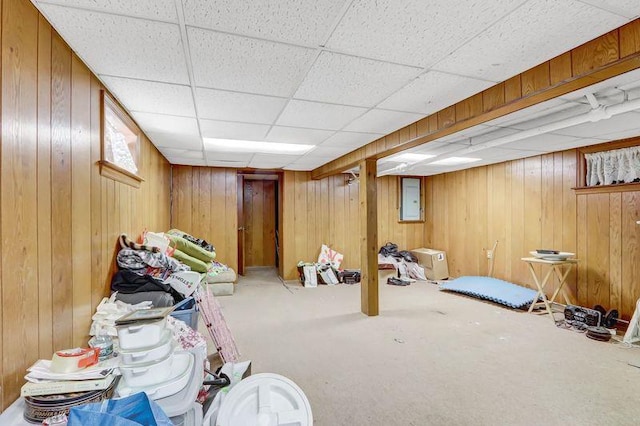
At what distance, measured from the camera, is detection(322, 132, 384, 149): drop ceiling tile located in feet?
11.2

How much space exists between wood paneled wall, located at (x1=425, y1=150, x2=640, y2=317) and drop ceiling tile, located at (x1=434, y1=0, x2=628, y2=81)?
3.12m

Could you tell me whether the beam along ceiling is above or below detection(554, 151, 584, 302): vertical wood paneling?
above

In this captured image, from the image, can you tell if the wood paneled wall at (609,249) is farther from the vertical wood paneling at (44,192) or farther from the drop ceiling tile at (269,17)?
the vertical wood paneling at (44,192)

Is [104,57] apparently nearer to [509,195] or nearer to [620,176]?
[620,176]

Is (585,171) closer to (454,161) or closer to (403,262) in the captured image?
(454,161)

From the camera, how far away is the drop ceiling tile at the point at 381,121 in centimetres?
274

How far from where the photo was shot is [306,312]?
4090mm

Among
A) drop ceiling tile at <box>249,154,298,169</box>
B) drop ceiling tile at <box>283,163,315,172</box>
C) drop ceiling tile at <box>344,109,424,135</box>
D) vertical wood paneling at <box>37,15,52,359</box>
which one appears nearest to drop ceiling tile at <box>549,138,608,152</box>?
drop ceiling tile at <box>344,109,424,135</box>

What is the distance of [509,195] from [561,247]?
1.12 meters

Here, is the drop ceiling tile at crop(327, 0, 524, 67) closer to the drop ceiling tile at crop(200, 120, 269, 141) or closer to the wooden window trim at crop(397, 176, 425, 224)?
the drop ceiling tile at crop(200, 120, 269, 141)

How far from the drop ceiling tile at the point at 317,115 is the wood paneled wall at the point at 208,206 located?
3171 mm

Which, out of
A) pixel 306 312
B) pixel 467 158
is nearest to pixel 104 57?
pixel 306 312

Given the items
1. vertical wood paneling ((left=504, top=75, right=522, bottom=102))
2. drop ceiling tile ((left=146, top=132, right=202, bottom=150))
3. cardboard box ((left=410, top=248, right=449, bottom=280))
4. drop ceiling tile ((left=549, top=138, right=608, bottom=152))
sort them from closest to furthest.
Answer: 1. vertical wood paneling ((left=504, top=75, right=522, bottom=102))
2. drop ceiling tile ((left=146, top=132, right=202, bottom=150))
3. drop ceiling tile ((left=549, top=138, right=608, bottom=152))
4. cardboard box ((left=410, top=248, right=449, bottom=280))

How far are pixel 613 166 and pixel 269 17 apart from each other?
448 cm
